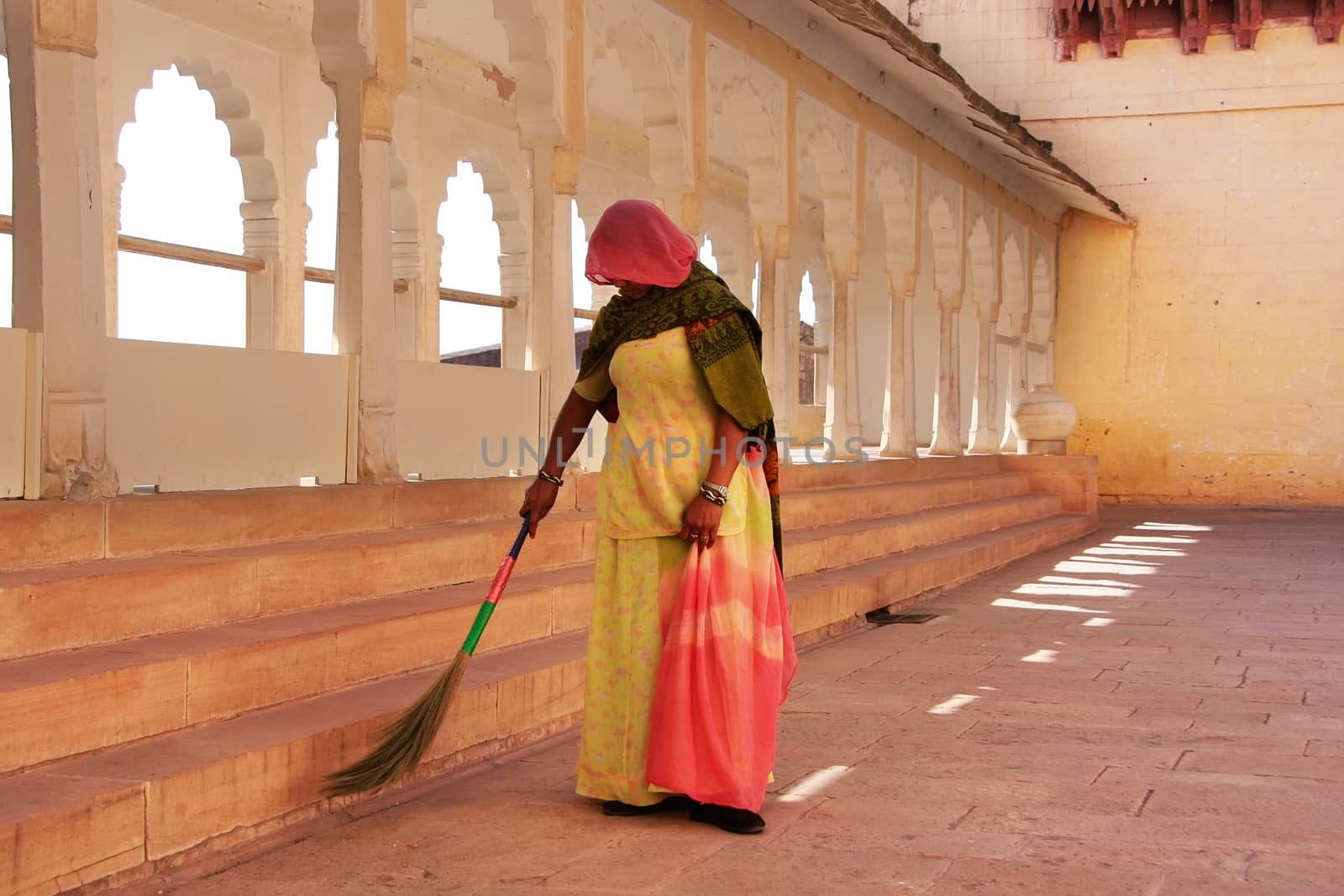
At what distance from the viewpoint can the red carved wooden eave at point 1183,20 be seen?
18375 millimetres

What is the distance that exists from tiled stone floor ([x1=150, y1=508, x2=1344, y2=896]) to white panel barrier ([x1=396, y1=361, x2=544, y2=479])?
74.2 inches

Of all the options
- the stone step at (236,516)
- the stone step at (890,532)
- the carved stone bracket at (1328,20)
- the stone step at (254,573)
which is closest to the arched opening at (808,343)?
the carved stone bracket at (1328,20)

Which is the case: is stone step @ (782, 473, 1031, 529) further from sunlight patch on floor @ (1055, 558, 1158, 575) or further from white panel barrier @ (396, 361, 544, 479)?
white panel barrier @ (396, 361, 544, 479)

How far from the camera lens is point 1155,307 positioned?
19.6 meters

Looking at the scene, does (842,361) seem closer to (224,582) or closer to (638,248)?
(224,582)

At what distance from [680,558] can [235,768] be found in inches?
47.1

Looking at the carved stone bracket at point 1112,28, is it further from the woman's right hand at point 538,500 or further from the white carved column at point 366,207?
the woman's right hand at point 538,500

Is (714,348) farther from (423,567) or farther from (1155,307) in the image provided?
(1155,307)

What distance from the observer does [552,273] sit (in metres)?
7.51

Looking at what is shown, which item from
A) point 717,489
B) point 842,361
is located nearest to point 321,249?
point 842,361

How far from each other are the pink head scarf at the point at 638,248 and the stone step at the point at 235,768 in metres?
1.36

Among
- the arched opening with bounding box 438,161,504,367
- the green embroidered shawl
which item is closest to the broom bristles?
the green embroidered shawl

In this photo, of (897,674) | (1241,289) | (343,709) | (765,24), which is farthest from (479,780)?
(1241,289)

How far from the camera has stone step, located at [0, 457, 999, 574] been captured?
404 cm
